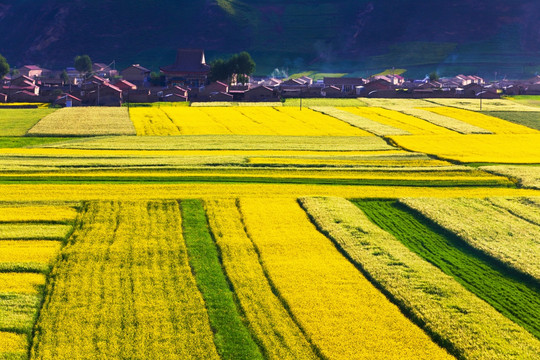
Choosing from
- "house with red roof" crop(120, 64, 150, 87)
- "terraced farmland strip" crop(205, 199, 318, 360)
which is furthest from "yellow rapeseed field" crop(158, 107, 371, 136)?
"house with red roof" crop(120, 64, 150, 87)

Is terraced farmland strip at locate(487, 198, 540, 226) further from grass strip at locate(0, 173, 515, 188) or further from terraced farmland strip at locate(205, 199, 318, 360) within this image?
terraced farmland strip at locate(205, 199, 318, 360)

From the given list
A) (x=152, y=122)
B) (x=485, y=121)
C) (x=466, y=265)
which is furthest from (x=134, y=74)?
(x=466, y=265)

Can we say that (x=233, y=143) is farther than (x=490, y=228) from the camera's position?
Yes

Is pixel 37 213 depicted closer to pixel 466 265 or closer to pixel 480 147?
pixel 466 265

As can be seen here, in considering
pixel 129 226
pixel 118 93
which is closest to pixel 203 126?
pixel 118 93

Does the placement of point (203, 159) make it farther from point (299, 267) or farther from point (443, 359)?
point (443, 359)

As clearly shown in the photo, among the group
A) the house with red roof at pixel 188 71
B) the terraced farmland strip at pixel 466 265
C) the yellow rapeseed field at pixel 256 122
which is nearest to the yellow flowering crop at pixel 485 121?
the yellow rapeseed field at pixel 256 122

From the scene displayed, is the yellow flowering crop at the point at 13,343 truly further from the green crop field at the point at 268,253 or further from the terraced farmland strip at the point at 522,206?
the terraced farmland strip at the point at 522,206
